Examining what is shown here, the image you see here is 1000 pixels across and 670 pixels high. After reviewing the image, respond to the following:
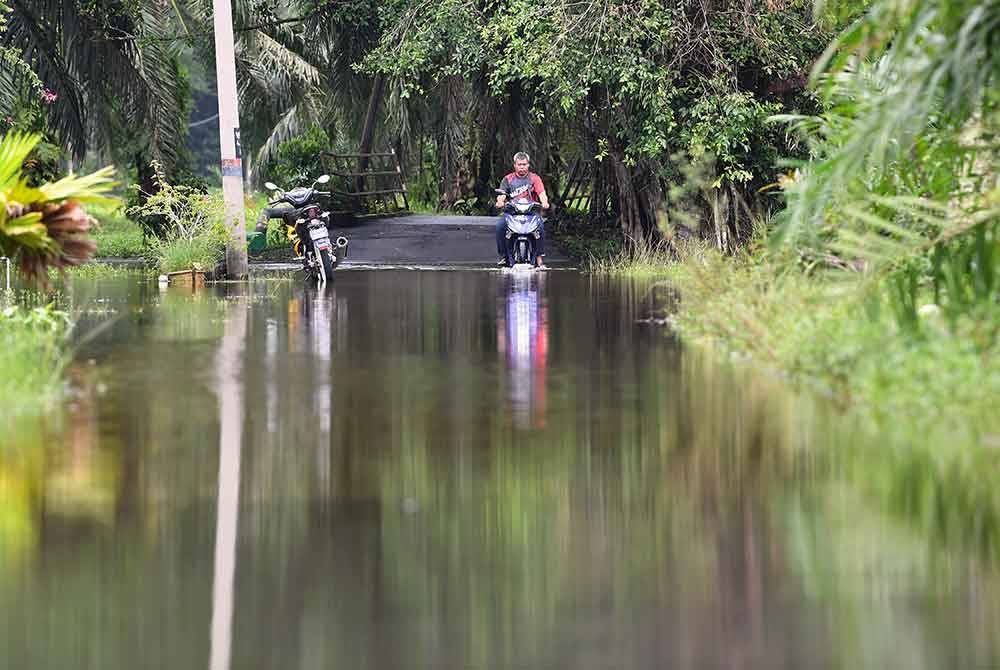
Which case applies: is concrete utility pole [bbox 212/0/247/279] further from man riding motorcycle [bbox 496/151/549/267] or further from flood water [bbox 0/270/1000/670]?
flood water [bbox 0/270/1000/670]

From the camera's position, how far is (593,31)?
1196 inches

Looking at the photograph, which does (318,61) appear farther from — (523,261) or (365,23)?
(523,261)

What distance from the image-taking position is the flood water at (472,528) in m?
6.79

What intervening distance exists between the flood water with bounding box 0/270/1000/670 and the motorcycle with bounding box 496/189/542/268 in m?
16.3

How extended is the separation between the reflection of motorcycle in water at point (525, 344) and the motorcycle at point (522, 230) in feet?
9.63

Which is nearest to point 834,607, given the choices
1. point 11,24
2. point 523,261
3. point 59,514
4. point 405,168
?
point 59,514

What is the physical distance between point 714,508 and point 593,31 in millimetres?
21802

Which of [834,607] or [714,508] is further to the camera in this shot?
[714,508]

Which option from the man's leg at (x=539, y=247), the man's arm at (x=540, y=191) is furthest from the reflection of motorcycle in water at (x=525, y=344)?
the man's leg at (x=539, y=247)

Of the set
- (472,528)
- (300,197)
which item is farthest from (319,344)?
(300,197)

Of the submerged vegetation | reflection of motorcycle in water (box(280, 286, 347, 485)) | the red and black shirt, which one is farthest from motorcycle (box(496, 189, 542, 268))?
the submerged vegetation

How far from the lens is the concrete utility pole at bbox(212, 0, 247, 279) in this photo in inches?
1162

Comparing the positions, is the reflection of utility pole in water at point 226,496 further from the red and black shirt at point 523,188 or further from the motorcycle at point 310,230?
the red and black shirt at point 523,188

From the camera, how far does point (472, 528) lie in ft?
29.0
